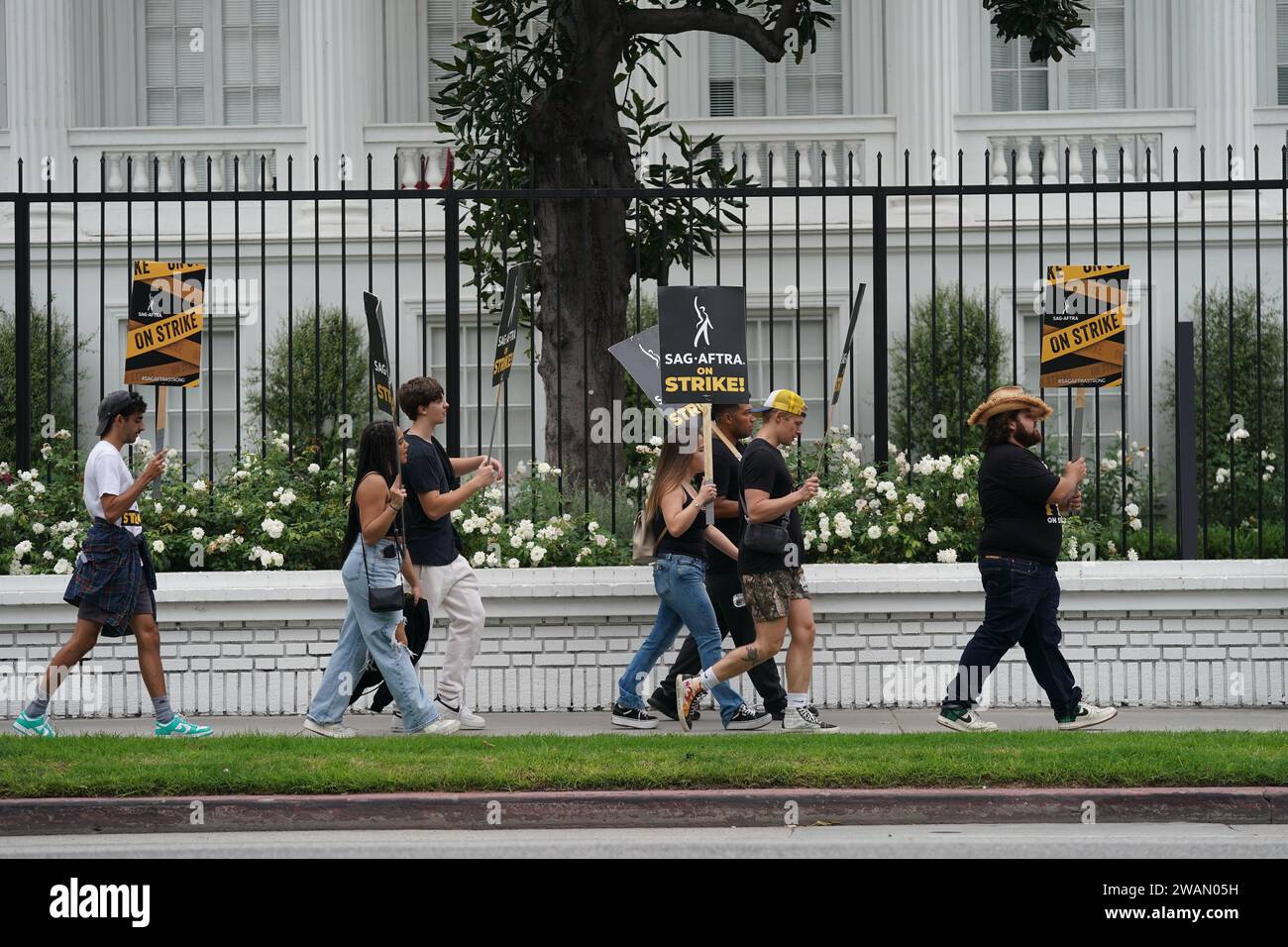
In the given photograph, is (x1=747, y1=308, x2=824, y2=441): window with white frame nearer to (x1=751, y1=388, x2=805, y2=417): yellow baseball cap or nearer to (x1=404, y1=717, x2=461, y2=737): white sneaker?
(x1=751, y1=388, x2=805, y2=417): yellow baseball cap

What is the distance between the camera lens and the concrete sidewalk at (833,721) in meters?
9.28

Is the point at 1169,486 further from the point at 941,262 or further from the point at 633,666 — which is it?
the point at 633,666

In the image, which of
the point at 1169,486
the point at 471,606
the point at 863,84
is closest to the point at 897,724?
the point at 471,606

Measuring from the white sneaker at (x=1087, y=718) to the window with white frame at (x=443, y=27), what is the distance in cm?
1308

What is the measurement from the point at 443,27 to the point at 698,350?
1170cm

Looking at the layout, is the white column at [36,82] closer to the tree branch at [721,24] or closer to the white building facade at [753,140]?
the white building facade at [753,140]

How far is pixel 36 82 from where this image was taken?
18531mm

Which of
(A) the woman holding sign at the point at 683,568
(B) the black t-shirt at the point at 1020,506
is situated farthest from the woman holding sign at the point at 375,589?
(B) the black t-shirt at the point at 1020,506

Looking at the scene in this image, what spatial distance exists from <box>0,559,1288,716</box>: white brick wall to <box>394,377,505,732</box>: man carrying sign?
93 centimetres

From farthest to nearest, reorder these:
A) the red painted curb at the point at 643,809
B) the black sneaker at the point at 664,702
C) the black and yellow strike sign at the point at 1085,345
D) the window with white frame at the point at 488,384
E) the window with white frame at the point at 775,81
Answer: the window with white frame at the point at 775,81
the window with white frame at the point at 488,384
the black and yellow strike sign at the point at 1085,345
the black sneaker at the point at 664,702
the red painted curb at the point at 643,809

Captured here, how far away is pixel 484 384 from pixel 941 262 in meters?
5.08

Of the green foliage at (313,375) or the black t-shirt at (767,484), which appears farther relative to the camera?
the green foliage at (313,375)

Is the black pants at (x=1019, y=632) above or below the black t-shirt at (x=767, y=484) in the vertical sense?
below

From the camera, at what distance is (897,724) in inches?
372
